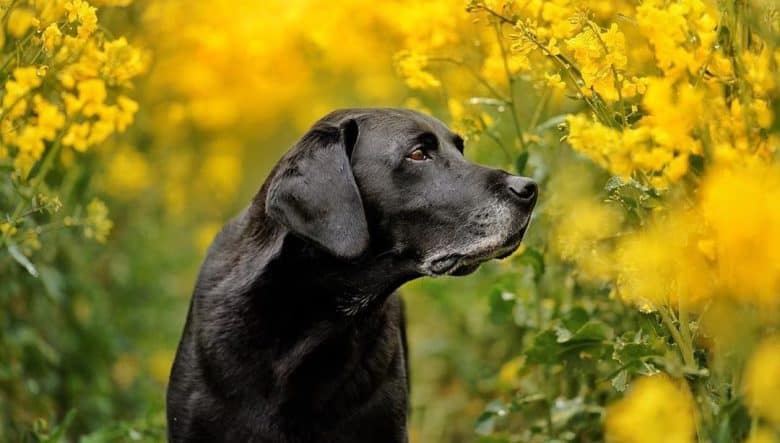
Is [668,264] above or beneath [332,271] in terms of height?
above

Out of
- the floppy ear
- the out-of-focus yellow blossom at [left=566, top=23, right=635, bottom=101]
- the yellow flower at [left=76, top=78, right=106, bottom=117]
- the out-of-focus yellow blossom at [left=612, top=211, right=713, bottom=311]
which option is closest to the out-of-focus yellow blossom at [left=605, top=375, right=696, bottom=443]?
the out-of-focus yellow blossom at [left=612, top=211, right=713, bottom=311]

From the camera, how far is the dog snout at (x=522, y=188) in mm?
3422

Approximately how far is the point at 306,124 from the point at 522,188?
16.9ft

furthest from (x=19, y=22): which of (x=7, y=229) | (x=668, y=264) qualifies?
(x=668, y=264)

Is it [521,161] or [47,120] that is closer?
[47,120]

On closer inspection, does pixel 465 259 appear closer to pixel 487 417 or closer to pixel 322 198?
pixel 322 198

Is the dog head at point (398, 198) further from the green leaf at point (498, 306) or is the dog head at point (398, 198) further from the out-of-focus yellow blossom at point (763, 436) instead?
the out-of-focus yellow blossom at point (763, 436)

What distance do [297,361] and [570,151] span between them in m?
1.72

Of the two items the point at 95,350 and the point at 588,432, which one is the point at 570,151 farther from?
the point at 95,350

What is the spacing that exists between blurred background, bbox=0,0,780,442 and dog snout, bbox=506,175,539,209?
0.19 meters

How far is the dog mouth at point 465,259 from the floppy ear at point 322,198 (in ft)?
0.73

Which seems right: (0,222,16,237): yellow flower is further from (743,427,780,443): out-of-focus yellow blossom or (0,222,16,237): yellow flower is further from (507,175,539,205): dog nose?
(743,427,780,443): out-of-focus yellow blossom

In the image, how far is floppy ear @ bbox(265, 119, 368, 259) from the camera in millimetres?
3391

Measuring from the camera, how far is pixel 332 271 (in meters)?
3.56
